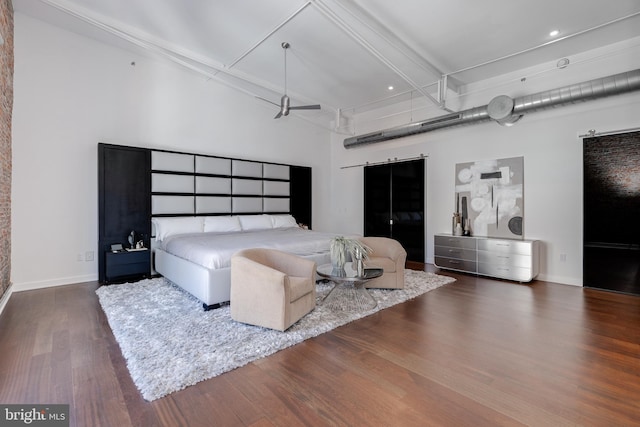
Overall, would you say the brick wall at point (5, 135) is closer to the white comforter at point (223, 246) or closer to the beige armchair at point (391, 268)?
the white comforter at point (223, 246)

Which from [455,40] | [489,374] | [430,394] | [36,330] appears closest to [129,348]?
[36,330]

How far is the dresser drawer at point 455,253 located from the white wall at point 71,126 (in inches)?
199

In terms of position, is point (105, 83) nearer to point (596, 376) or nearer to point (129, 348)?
point (129, 348)

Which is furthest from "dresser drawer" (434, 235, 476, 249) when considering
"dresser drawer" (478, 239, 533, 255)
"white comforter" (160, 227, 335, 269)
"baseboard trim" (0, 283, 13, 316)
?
"baseboard trim" (0, 283, 13, 316)

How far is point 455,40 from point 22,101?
20.0ft

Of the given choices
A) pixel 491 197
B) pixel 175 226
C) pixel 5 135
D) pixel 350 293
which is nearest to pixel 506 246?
pixel 491 197

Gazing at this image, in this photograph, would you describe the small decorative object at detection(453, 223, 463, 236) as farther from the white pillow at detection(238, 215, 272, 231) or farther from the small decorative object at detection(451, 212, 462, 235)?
the white pillow at detection(238, 215, 272, 231)

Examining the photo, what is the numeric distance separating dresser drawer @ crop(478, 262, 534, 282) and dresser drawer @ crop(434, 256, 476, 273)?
0.13 m

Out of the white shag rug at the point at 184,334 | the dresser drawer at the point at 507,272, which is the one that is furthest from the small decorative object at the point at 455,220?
the white shag rug at the point at 184,334

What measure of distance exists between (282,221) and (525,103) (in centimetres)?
477

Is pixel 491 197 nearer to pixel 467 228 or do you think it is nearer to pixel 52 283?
pixel 467 228

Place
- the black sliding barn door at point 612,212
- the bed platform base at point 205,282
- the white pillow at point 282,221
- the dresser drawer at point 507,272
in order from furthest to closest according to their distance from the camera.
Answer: the white pillow at point 282,221 < the dresser drawer at point 507,272 < the black sliding barn door at point 612,212 < the bed platform base at point 205,282

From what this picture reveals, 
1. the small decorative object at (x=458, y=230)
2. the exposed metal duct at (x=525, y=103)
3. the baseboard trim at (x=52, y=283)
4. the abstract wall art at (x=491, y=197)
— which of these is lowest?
the baseboard trim at (x=52, y=283)

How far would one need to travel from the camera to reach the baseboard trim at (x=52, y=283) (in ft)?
13.0
